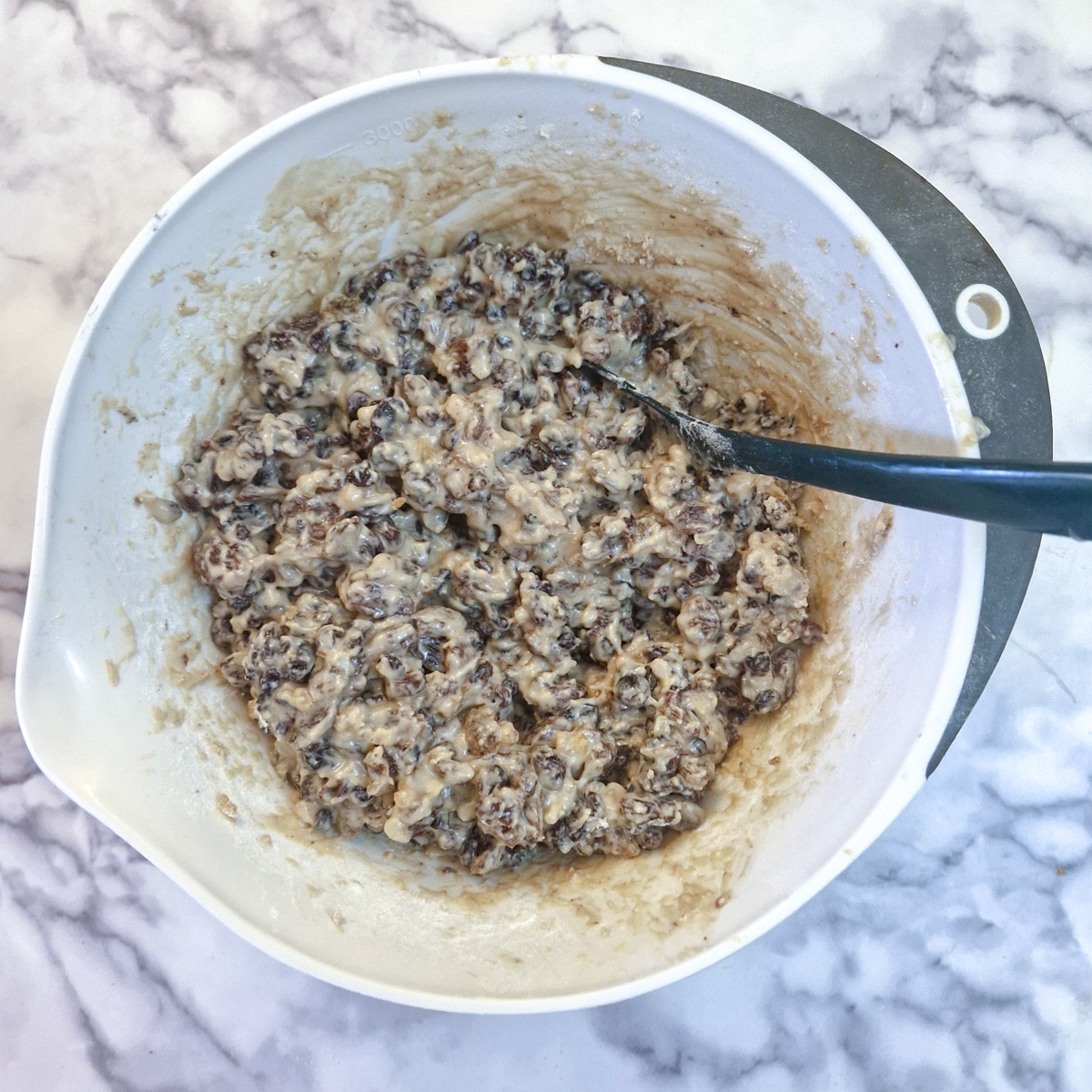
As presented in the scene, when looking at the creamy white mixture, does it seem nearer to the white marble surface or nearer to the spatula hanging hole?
the spatula hanging hole

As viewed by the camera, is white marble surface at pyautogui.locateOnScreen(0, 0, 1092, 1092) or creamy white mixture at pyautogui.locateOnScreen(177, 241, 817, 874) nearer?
creamy white mixture at pyautogui.locateOnScreen(177, 241, 817, 874)

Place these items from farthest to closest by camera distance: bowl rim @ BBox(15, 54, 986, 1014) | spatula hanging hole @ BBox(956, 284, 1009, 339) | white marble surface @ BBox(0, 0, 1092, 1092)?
1. white marble surface @ BBox(0, 0, 1092, 1092)
2. spatula hanging hole @ BBox(956, 284, 1009, 339)
3. bowl rim @ BBox(15, 54, 986, 1014)

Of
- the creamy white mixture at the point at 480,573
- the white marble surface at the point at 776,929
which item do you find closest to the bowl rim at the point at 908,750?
the creamy white mixture at the point at 480,573

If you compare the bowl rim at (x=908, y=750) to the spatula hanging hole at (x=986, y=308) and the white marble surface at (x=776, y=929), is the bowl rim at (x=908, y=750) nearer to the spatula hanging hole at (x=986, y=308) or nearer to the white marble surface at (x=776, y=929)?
the spatula hanging hole at (x=986, y=308)

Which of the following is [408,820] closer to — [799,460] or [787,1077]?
[799,460]

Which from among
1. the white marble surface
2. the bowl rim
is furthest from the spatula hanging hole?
the white marble surface

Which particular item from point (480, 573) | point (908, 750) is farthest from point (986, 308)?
point (480, 573)

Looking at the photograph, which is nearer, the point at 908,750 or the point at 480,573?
the point at 908,750

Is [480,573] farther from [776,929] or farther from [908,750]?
[776,929]
